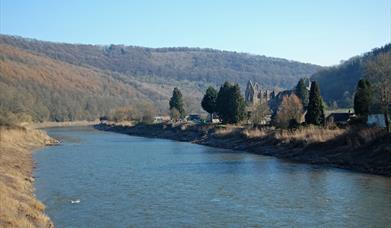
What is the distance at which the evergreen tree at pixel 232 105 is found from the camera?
81.5 metres

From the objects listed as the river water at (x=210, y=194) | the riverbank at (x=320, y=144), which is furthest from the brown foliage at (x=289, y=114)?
the river water at (x=210, y=194)

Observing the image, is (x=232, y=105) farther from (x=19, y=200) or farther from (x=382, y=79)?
(x=19, y=200)

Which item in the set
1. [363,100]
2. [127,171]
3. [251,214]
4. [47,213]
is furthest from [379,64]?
[47,213]

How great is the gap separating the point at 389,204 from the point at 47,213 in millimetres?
16683

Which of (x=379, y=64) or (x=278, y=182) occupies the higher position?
(x=379, y=64)

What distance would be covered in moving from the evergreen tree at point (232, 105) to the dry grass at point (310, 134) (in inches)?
833

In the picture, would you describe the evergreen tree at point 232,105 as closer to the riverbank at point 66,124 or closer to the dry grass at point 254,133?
the dry grass at point 254,133

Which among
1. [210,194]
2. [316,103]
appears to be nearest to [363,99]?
[316,103]

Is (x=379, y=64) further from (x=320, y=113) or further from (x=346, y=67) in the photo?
(x=346, y=67)

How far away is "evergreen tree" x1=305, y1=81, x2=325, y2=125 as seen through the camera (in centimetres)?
5803

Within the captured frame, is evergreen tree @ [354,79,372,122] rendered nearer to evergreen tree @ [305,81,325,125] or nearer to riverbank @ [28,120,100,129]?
evergreen tree @ [305,81,325,125]

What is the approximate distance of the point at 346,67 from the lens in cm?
16512

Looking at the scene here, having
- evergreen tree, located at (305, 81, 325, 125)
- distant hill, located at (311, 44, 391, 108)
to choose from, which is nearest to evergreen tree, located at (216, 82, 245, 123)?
evergreen tree, located at (305, 81, 325, 125)

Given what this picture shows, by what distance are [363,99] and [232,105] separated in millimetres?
29009
